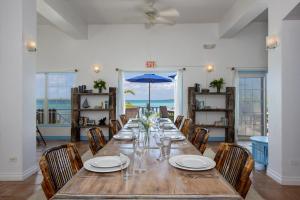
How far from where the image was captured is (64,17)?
16.0 feet

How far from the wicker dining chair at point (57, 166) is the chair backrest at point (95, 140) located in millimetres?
659

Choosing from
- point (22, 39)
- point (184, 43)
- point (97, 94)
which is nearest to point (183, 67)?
point (184, 43)

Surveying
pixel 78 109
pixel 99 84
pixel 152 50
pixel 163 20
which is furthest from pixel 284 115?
pixel 78 109

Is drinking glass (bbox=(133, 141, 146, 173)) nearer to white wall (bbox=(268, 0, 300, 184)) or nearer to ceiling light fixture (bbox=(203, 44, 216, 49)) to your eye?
white wall (bbox=(268, 0, 300, 184))

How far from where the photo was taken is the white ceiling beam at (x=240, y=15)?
419 cm

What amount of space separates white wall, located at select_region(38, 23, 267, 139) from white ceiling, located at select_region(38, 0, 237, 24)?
0.34 metres

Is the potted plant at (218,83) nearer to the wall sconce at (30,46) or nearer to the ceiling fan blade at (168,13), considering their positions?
the ceiling fan blade at (168,13)

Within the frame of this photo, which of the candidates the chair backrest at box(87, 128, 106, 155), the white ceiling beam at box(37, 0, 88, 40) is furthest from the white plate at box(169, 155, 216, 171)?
the white ceiling beam at box(37, 0, 88, 40)

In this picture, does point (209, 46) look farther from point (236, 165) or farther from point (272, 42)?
point (236, 165)

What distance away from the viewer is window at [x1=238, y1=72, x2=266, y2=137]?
6832 mm

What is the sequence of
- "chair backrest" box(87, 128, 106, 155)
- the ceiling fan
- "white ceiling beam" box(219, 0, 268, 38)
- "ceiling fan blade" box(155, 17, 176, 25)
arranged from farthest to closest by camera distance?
"ceiling fan blade" box(155, 17, 176, 25), the ceiling fan, "white ceiling beam" box(219, 0, 268, 38), "chair backrest" box(87, 128, 106, 155)

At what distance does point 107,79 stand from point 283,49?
4585 millimetres

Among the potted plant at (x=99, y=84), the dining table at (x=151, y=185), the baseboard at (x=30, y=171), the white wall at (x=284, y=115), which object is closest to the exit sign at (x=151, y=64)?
the potted plant at (x=99, y=84)

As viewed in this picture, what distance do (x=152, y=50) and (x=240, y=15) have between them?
2.61 metres
